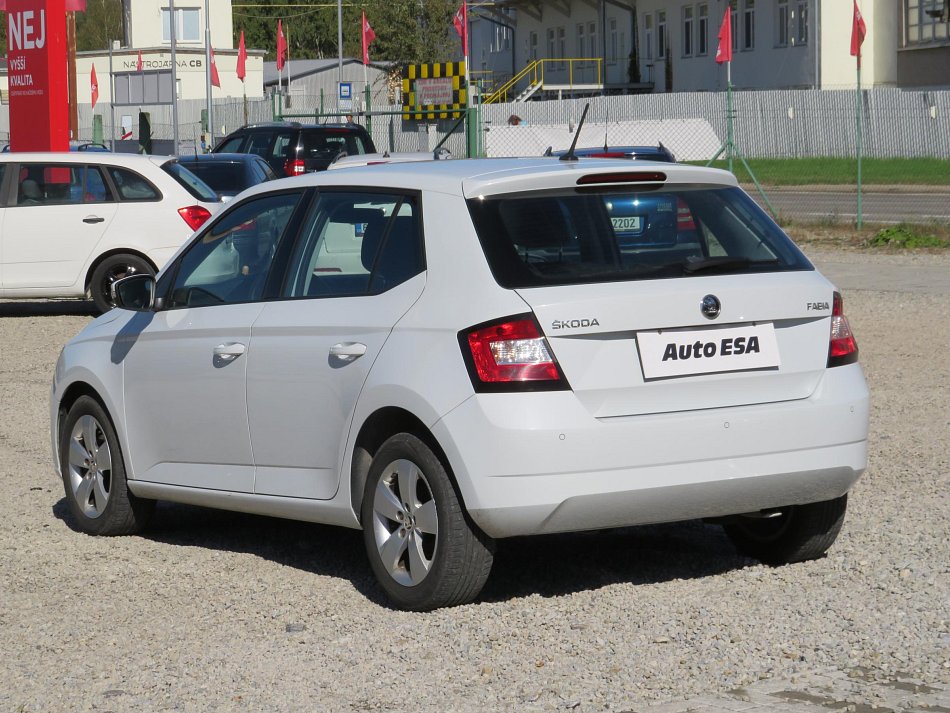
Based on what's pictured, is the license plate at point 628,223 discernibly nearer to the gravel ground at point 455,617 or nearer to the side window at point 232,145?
the gravel ground at point 455,617

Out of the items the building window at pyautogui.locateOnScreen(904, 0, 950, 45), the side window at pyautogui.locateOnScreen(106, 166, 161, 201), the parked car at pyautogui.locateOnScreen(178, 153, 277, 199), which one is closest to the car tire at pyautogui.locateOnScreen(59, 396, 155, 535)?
the side window at pyautogui.locateOnScreen(106, 166, 161, 201)

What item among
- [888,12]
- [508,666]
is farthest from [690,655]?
[888,12]

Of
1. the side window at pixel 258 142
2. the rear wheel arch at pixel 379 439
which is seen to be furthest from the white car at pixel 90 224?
the rear wheel arch at pixel 379 439

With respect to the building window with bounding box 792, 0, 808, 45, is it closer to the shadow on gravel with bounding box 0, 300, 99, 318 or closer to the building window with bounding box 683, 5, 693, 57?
the building window with bounding box 683, 5, 693, 57

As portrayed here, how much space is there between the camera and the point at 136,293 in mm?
6766

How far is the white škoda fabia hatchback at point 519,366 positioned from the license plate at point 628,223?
1 centimetres

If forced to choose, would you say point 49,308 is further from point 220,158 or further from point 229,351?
point 229,351

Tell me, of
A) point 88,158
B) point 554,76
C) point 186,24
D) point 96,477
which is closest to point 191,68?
point 186,24

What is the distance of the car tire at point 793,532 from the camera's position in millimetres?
5957

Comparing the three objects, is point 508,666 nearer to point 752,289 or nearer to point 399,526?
point 399,526

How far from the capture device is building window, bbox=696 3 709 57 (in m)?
58.0

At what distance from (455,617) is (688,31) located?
56.4 meters

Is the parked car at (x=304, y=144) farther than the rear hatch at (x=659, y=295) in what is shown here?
Yes

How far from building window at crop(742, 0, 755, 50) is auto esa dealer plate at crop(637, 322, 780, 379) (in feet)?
171
